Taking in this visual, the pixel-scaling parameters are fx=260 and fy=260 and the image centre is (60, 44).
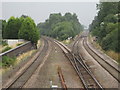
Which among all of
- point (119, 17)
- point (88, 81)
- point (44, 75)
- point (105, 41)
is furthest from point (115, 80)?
point (105, 41)

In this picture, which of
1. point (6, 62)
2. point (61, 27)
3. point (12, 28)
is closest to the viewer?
point (6, 62)

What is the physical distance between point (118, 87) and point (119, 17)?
57.4 ft

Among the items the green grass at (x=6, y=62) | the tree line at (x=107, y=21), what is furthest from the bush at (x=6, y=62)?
the tree line at (x=107, y=21)

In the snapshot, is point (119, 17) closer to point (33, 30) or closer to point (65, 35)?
point (33, 30)

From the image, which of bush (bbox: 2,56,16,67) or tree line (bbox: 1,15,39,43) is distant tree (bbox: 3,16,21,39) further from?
bush (bbox: 2,56,16,67)

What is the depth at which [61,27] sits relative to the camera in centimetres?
8544

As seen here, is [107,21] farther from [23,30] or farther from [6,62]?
[6,62]

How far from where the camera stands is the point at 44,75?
1914cm

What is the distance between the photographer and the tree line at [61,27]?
79.0 metres

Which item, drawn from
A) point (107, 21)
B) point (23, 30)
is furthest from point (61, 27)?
point (107, 21)

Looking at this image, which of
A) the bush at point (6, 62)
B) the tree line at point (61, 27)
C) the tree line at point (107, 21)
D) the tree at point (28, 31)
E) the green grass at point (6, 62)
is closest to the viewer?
the green grass at point (6, 62)

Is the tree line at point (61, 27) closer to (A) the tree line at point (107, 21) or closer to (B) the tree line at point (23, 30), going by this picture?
(B) the tree line at point (23, 30)

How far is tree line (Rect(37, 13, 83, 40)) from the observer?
259ft

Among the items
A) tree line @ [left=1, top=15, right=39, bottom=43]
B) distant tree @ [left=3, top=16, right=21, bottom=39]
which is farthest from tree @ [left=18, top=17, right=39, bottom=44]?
distant tree @ [left=3, top=16, right=21, bottom=39]
